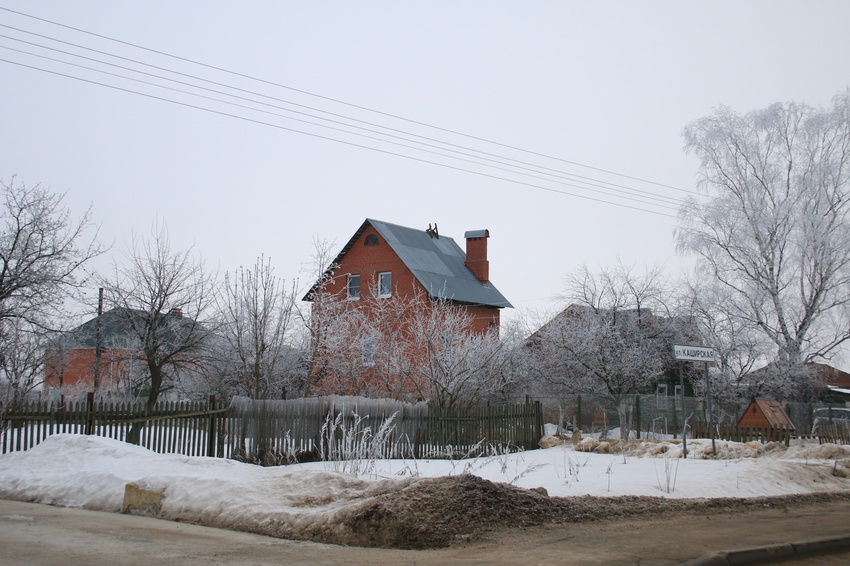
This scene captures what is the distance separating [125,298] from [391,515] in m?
18.7

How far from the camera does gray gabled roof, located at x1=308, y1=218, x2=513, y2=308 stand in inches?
1548

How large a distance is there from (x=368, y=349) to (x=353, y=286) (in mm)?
8186

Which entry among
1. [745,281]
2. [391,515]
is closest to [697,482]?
[391,515]

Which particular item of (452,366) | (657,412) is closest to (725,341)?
(657,412)

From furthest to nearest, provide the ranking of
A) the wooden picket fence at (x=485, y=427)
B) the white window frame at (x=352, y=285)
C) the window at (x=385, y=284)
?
1. the white window frame at (x=352, y=285)
2. the window at (x=385, y=284)
3. the wooden picket fence at (x=485, y=427)

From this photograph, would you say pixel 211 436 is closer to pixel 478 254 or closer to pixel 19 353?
pixel 19 353

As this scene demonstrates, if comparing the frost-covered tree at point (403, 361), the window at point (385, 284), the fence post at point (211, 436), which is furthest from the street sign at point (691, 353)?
the window at point (385, 284)

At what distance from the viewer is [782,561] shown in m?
7.53

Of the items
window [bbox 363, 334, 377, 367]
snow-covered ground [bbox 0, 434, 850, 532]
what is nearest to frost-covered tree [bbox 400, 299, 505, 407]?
window [bbox 363, 334, 377, 367]

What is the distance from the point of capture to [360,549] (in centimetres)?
784

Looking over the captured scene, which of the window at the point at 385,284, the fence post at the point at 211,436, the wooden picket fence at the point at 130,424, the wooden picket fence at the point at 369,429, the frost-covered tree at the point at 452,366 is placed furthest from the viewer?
the window at the point at 385,284

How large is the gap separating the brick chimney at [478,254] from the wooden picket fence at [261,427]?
24.1 meters

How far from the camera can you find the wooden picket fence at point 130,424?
14781mm

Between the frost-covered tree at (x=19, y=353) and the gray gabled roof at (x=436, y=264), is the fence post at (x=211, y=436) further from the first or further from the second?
the gray gabled roof at (x=436, y=264)
